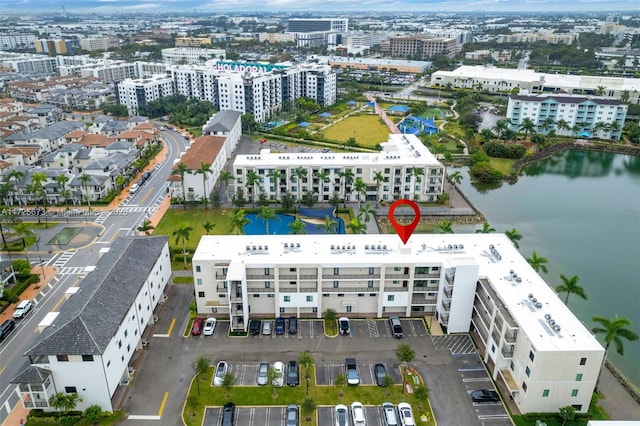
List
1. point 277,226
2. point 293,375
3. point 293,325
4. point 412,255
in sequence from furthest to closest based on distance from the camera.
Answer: point 277,226 → point 412,255 → point 293,325 → point 293,375

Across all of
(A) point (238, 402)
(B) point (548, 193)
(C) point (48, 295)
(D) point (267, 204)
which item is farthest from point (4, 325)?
(B) point (548, 193)

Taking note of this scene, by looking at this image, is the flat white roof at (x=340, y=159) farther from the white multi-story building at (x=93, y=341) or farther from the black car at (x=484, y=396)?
the black car at (x=484, y=396)

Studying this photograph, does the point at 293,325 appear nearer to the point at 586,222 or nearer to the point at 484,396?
the point at 484,396

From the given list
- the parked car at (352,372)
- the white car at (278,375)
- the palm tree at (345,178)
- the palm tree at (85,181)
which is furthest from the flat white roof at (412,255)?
the palm tree at (85,181)

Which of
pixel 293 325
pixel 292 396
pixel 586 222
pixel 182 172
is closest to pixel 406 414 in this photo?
pixel 292 396

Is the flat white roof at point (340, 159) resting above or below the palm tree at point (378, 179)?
above

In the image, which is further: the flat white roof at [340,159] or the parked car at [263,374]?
the flat white roof at [340,159]

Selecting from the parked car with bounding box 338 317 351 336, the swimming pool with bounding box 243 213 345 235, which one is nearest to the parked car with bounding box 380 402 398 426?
the parked car with bounding box 338 317 351 336
